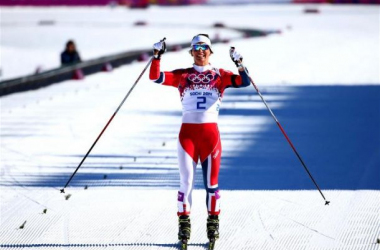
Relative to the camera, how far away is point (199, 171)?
8.27 meters

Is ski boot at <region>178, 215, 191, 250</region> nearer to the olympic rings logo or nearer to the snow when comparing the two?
the snow

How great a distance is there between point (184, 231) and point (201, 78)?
1024 mm

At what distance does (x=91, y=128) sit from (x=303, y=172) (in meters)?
3.67

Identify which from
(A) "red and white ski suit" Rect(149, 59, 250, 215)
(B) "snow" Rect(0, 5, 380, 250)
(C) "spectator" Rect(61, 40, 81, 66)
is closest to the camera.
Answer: (A) "red and white ski suit" Rect(149, 59, 250, 215)

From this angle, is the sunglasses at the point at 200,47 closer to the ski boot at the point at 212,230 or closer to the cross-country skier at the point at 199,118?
the cross-country skier at the point at 199,118

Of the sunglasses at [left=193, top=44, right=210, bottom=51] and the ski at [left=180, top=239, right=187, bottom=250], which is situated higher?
the sunglasses at [left=193, top=44, right=210, bottom=51]

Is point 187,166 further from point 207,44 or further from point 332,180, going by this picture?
point 332,180

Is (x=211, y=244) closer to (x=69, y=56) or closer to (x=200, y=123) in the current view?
(x=200, y=123)

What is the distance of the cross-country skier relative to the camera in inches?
223

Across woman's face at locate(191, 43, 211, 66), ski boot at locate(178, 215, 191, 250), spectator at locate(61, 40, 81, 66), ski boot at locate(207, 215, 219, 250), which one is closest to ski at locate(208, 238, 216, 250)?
ski boot at locate(207, 215, 219, 250)

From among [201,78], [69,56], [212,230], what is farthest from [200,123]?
[69,56]

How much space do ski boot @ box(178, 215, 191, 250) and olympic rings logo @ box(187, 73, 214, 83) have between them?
2.99ft

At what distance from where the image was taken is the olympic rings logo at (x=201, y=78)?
18.7ft

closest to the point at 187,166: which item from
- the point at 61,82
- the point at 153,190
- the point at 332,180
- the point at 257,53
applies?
the point at 153,190
